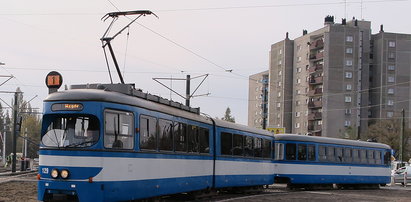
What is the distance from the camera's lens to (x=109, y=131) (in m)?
13.3

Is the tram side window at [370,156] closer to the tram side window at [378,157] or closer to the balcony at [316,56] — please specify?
the tram side window at [378,157]

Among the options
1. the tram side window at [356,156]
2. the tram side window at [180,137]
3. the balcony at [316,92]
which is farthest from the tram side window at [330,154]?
the balcony at [316,92]

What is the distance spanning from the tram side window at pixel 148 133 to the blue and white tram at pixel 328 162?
14572mm

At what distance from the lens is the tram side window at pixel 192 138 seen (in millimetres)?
18344

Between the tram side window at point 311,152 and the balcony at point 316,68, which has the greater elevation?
the balcony at point 316,68

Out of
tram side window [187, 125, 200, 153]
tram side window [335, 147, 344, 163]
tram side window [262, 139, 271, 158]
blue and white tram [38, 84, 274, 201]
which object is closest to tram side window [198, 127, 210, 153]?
tram side window [187, 125, 200, 153]

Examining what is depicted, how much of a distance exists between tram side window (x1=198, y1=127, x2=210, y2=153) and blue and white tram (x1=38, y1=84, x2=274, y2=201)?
2.47 feet

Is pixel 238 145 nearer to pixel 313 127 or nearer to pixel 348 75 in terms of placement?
pixel 348 75

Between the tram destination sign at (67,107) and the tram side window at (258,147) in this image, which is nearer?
the tram destination sign at (67,107)

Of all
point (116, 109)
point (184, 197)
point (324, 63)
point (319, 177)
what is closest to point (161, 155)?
point (116, 109)

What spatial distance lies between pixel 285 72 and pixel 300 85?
4088mm

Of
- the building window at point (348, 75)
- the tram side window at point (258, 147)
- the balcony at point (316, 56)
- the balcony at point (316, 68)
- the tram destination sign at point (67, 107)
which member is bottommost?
the tram side window at point (258, 147)

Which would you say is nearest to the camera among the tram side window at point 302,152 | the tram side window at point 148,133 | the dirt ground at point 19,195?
the tram side window at point 148,133

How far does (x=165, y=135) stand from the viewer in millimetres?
16312
